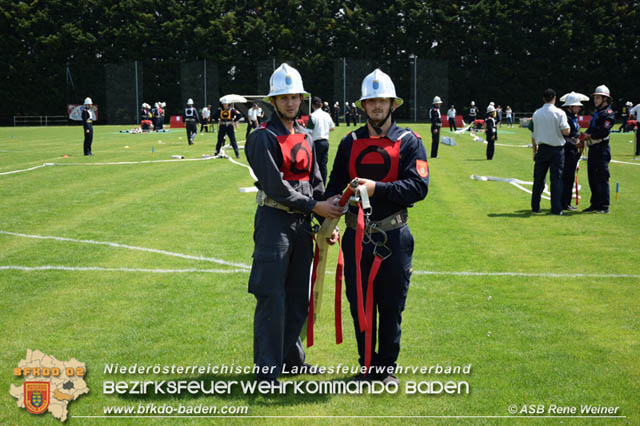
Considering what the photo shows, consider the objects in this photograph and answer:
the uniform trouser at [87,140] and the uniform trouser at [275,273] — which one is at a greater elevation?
the uniform trouser at [87,140]

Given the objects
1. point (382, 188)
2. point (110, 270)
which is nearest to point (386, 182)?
point (382, 188)

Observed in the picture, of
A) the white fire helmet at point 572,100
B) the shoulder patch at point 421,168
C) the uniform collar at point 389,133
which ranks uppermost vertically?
the white fire helmet at point 572,100

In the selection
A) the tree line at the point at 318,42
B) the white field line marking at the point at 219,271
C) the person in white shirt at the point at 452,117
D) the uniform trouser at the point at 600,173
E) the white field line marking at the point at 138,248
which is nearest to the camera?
the white field line marking at the point at 219,271

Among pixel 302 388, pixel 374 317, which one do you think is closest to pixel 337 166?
pixel 374 317

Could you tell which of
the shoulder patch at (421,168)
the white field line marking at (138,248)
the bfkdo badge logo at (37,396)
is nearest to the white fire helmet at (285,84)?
the shoulder patch at (421,168)

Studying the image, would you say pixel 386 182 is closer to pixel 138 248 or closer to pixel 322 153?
pixel 138 248

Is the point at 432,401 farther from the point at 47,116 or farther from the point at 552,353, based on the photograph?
the point at 47,116

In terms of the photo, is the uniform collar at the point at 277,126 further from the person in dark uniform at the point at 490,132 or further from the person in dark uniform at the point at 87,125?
the person in dark uniform at the point at 87,125

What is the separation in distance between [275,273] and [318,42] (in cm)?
6756

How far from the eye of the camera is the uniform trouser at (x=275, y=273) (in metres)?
4.91

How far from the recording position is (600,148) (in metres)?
13.2

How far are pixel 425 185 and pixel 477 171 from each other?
54.7 ft

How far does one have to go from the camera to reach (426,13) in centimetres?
6950

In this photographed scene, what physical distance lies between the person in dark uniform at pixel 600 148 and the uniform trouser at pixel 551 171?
904 mm
